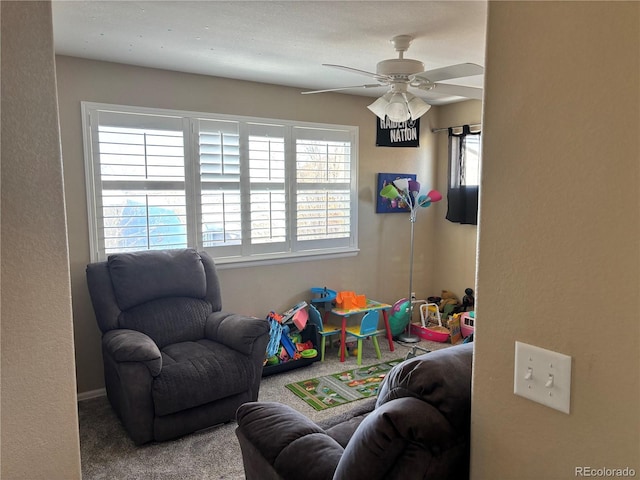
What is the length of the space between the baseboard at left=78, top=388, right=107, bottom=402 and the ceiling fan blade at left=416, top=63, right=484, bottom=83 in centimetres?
317

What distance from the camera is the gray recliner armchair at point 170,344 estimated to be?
110 inches

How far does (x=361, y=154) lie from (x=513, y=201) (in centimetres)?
384

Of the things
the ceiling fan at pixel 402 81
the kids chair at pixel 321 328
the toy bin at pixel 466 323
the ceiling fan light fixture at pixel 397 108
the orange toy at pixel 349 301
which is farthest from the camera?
the toy bin at pixel 466 323

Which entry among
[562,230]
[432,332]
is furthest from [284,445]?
[432,332]

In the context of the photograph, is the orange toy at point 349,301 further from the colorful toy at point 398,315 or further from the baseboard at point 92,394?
the baseboard at point 92,394

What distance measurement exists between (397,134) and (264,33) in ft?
8.31

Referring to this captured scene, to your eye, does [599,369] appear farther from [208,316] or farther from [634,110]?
[208,316]

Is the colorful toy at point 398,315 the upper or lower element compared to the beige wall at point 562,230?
lower

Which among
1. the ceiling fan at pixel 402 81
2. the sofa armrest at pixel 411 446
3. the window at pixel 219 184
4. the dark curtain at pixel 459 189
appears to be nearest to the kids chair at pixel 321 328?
the window at pixel 219 184

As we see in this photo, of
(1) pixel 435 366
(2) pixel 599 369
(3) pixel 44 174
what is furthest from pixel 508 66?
(3) pixel 44 174

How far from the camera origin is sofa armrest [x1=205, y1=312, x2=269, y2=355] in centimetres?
312

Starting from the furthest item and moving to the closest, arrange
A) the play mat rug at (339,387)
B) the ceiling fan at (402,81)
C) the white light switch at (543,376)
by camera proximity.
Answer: the play mat rug at (339,387) < the ceiling fan at (402,81) < the white light switch at (543,376)

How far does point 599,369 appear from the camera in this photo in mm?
919

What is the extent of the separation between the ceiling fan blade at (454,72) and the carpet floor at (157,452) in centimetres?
229
